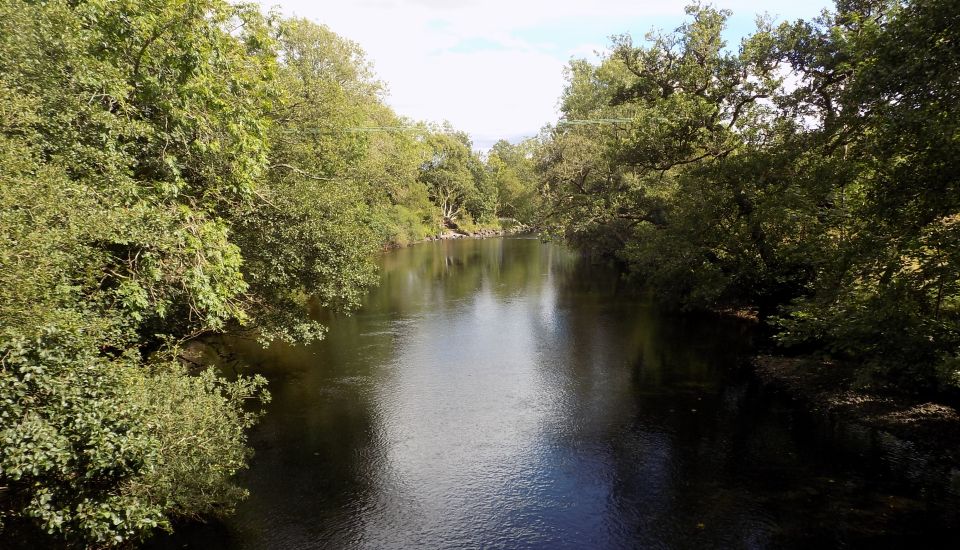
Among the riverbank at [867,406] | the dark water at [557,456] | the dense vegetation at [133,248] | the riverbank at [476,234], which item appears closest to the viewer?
the dense vegetation at [133,248]

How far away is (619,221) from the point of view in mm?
41500

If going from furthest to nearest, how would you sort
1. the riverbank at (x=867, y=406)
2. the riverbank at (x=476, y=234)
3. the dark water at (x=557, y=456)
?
the riverbank at (x=476, y=234)
the riverbank at (x=867, y=406)
the dark water at (x=557, y=456)

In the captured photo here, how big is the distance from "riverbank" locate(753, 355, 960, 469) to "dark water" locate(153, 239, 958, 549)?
0.72m

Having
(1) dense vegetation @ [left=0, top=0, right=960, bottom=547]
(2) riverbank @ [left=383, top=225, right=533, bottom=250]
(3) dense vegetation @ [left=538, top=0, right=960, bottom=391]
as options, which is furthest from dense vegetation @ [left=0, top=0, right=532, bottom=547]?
(2) riverbank @ [left=383, top=225, right=533, bottom=250]

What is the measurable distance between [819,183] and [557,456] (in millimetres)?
12846

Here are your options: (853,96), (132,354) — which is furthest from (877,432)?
(132,354)

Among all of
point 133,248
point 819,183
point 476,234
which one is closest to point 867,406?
point 819,183

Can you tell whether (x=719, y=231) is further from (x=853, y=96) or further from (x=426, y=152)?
(x=426, y=152)

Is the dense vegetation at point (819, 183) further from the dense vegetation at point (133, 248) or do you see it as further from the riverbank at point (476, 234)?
the riverbank at point (476, 234)

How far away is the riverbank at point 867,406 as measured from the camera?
1442 cm

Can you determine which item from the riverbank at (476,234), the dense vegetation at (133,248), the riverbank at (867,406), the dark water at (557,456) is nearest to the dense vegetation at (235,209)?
the dense vegetation at (133,248)

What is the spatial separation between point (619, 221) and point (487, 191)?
5725 centimetres

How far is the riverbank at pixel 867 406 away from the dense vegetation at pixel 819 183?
79 cm

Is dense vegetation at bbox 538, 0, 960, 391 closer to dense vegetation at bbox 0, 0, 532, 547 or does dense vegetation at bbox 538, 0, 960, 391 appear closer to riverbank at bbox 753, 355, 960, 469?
riverbank at bbox 753, 355, 960, 469
